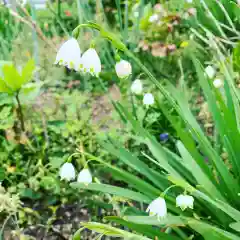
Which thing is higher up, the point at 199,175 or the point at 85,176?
the point at 85,176

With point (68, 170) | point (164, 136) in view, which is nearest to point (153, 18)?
point (164, 136)

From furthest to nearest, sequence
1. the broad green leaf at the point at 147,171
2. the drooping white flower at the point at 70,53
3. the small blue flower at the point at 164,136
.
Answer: the small blue flower at the point at 164,136 < the broad green leaf at the point at 147,171 < the drooping white flower at the point at 70,53

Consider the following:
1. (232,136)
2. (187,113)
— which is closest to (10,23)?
(187,113)

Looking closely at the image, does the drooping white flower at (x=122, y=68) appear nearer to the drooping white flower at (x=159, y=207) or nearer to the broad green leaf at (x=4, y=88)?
the drooping white flower at (x=159, y=207)

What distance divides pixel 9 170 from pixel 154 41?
63.5 inches

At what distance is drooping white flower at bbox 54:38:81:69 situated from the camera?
4.43ft

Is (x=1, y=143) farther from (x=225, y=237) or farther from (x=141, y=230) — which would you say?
(x=225, y=237)

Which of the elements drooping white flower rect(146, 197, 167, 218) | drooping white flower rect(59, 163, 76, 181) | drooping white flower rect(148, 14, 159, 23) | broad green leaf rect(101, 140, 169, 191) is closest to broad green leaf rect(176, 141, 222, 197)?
broad green leaf rect(101, 140, 169, 191)

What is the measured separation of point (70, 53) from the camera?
1.36 meters

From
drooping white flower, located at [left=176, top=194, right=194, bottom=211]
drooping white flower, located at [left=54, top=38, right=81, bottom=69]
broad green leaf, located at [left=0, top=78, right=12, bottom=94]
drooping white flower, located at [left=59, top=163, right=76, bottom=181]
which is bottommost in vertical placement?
drooping white flower, located at [left=176, top=194, right=194, bottom=211]

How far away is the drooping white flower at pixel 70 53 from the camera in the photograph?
135 centimetres

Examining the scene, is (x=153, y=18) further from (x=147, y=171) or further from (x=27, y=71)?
(x=147, y=171)

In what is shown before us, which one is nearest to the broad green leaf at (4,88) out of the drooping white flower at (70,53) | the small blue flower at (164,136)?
the small blue flower at (164,136)

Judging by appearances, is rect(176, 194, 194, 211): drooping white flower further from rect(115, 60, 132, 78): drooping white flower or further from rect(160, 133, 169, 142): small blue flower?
rect(160, 133, 169, 142): small blue flower
